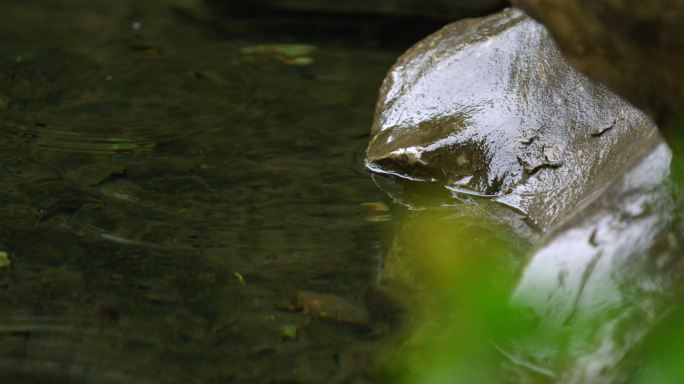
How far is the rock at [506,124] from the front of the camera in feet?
12.2

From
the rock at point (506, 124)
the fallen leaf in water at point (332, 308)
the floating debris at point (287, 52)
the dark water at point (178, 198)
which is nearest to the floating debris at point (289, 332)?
the dark water at point (178, 198)

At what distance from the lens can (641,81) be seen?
2078 millimetres

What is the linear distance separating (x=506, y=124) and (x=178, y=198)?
140cm

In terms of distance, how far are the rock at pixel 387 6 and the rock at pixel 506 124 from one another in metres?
2.08

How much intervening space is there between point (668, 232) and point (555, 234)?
29cm

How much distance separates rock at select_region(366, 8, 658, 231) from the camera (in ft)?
12.2

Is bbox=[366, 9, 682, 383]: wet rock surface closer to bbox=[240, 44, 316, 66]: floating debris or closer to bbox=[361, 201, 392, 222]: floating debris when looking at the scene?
bbox=[361, 201, 392, 222]: floating debris

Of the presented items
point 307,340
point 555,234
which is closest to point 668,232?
point 555,234

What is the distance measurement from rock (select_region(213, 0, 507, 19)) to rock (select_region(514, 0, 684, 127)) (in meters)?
4.23

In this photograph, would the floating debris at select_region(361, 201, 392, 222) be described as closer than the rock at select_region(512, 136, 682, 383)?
No

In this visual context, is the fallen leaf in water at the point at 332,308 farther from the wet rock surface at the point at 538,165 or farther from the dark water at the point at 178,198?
the wet rock surface at the point at 538,165

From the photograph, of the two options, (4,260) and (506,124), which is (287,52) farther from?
(4,260)

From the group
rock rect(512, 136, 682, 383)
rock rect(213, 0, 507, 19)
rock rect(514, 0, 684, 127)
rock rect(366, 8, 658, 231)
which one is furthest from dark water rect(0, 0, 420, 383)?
rock rect(514, 0, 684, 127)

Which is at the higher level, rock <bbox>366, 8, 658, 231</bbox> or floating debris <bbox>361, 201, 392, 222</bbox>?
rock <bbox>366, 8, 658, 231</bbox>
